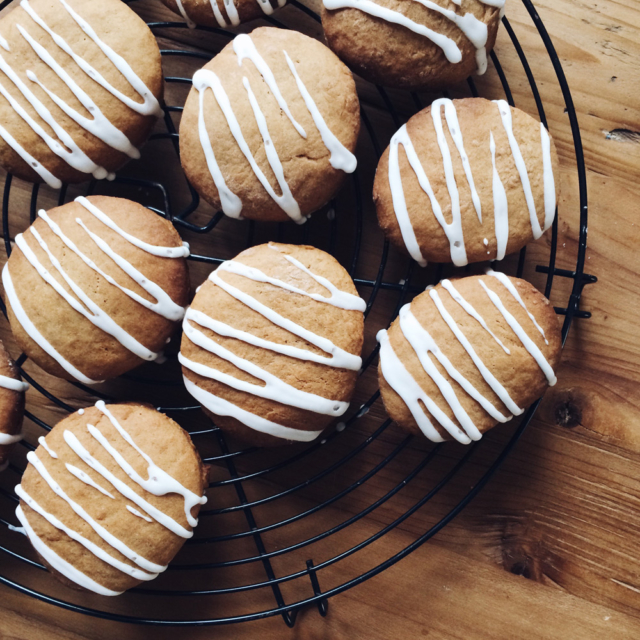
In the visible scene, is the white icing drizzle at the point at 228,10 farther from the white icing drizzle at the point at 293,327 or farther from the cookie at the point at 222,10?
the white icing drizzle at the point at 293,327

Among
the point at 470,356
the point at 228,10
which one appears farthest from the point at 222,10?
the point at 470,356

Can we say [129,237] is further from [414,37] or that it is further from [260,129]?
[414,37]

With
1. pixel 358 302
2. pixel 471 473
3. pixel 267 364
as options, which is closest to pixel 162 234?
pixel 267 364

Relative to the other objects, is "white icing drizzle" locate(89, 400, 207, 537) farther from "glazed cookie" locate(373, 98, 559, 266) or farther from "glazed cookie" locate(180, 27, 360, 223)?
"glazed cookie" locate(373, 98, 559, 266)

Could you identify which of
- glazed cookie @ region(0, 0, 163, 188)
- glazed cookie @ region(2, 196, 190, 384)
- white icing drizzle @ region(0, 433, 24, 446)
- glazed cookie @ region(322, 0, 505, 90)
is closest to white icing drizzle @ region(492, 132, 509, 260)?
glazed cookie @ region(322, 0, 505, 90)

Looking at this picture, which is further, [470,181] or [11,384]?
[11,384]

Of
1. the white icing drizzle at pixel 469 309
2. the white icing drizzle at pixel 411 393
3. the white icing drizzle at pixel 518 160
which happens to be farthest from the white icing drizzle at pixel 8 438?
the white icing drizzle at pixel 518 160
